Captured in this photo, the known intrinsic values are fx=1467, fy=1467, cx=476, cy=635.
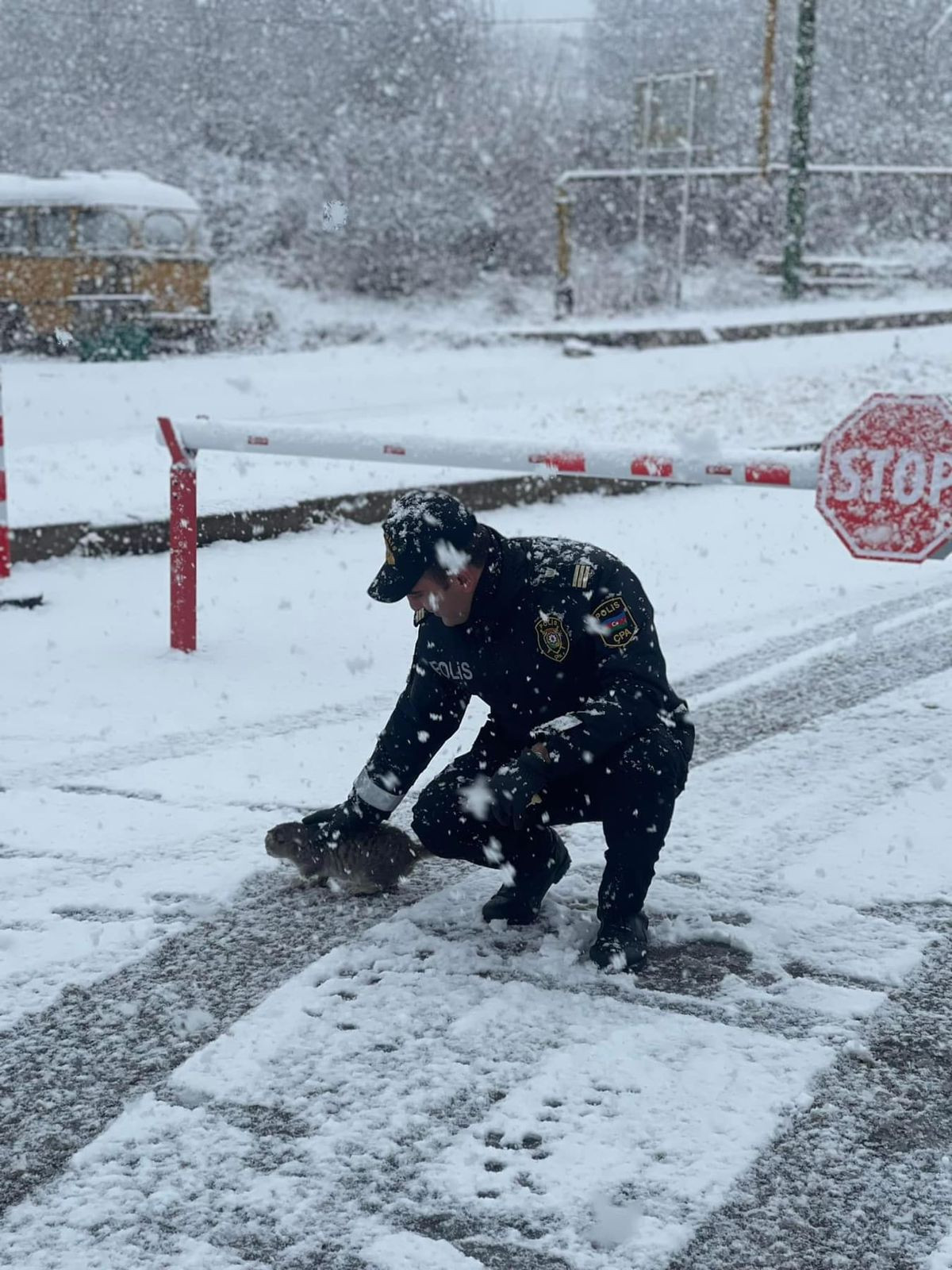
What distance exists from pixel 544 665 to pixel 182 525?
2883 mm

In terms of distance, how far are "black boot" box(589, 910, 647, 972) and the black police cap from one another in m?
0.90

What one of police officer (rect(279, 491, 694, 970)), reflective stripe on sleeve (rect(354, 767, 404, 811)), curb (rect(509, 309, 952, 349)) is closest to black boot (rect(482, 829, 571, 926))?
police officer (rect(279, 491, 694, 970))

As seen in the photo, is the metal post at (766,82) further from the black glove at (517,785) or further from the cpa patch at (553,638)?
the black glove at (517,785)

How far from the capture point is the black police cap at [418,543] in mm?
3180

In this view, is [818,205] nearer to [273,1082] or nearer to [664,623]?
[664,623]

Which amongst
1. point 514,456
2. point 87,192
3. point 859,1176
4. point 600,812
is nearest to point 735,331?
point 87,192

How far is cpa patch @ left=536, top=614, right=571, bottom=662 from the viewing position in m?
3.33

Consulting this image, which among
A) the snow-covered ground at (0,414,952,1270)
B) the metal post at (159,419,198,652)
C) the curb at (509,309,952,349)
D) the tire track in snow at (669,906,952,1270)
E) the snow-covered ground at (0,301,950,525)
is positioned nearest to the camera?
the tire track in snow at (669,906,952,1270)

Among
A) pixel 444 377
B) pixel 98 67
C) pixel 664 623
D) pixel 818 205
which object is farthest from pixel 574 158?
pixel 664 623

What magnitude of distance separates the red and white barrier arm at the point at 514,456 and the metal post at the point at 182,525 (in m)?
0.04

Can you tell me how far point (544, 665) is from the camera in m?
3.38

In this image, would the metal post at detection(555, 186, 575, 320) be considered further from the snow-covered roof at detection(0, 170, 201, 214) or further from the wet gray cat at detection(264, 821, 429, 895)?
the wet gray cat at detection(264, 821, 429, 895)

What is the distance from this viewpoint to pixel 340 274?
27109 millimetres

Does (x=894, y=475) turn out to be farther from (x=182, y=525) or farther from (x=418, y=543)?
(x=182, y=525)
